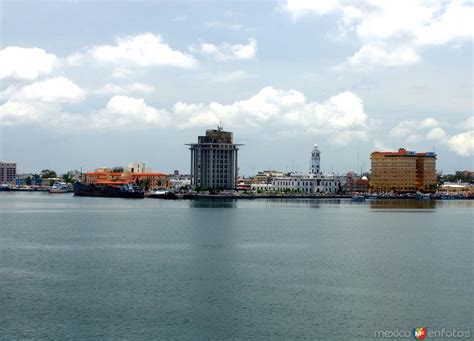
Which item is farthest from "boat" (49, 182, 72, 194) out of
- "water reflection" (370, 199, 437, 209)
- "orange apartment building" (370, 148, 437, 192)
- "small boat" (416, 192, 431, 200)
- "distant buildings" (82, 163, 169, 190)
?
"small boat" (416, 192, 431, 200)

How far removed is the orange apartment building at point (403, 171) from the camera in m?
169

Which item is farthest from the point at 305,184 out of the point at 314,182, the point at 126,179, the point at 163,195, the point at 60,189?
the point at 60,189

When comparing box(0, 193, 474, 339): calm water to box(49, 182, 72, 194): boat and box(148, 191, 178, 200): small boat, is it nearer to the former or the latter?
box(148, 191, 178, 200): small boat

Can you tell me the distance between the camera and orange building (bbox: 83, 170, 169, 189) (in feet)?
573

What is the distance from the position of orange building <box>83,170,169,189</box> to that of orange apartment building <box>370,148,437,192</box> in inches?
2286

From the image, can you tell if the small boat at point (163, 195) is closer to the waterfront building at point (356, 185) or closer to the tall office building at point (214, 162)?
the tall office building at point (214, 162)

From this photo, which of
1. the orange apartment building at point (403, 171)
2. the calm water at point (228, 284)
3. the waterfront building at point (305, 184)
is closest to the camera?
the calm water at point (228, 284)

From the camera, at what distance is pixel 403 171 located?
554 feet

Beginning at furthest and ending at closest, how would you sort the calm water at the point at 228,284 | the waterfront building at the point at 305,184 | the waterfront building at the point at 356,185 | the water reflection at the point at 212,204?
the waterfront building at the point at 356,185
the waterfront building at the point at 305,184
the water reflection at the point at 212,204
the calm water at the point at 228,284

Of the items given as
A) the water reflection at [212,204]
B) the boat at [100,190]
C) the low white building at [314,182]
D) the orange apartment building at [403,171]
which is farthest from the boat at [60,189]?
the orange apartment building at [403,171]

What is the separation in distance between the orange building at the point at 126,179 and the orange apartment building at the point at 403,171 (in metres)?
58.1

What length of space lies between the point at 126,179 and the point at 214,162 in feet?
93.7

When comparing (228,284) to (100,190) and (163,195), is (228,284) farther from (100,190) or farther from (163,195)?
(100,190)

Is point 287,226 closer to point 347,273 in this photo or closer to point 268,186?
point 347,273
